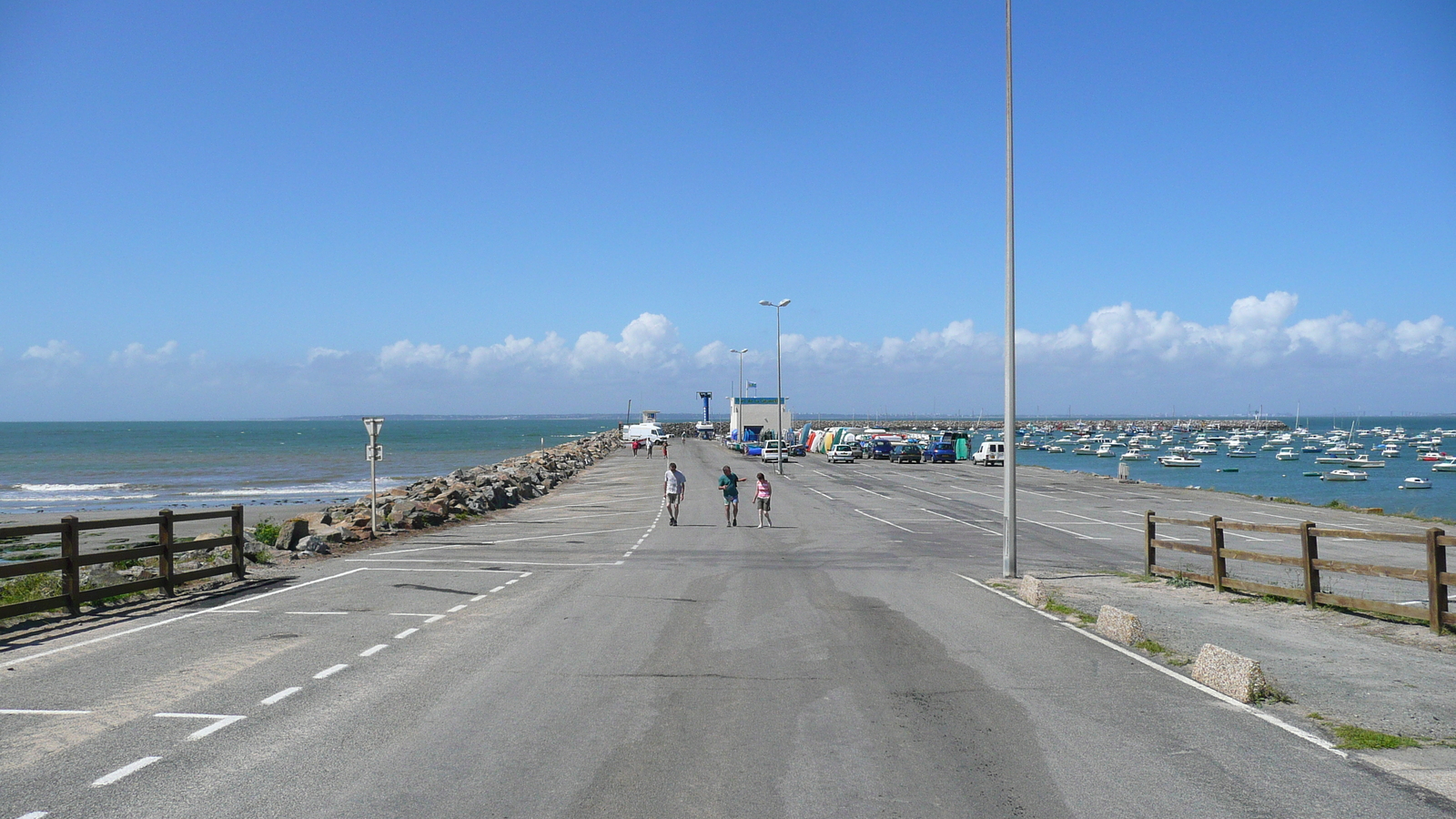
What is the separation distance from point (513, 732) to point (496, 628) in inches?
177

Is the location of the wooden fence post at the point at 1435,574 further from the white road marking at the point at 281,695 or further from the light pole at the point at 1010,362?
the white road marking at the point at 281,695

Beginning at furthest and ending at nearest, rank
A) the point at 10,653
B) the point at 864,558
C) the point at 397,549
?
the point at 397,549, the point at 864,558, the point at 10,653

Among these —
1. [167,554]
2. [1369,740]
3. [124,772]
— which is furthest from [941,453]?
[124,772]

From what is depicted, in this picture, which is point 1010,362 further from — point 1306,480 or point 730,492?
point 1306,480

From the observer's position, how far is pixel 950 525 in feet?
Answer: 90.5

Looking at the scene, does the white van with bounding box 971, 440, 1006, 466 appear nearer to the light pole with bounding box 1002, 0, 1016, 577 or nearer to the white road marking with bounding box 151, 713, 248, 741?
the light pole with bounding box 1002, 0, 1016, 577

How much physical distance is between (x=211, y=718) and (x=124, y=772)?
1.27 meters

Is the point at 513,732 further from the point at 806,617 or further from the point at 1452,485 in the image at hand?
the point at 1452,485

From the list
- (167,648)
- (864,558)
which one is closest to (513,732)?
(167,648)

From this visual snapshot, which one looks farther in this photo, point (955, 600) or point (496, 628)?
point (955, 600)

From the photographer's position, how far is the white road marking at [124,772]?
5.96m

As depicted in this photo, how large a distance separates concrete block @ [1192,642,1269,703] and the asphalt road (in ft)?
0.85

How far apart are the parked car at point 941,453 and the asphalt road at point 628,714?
5853 centimetres

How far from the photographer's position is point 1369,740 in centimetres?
707
